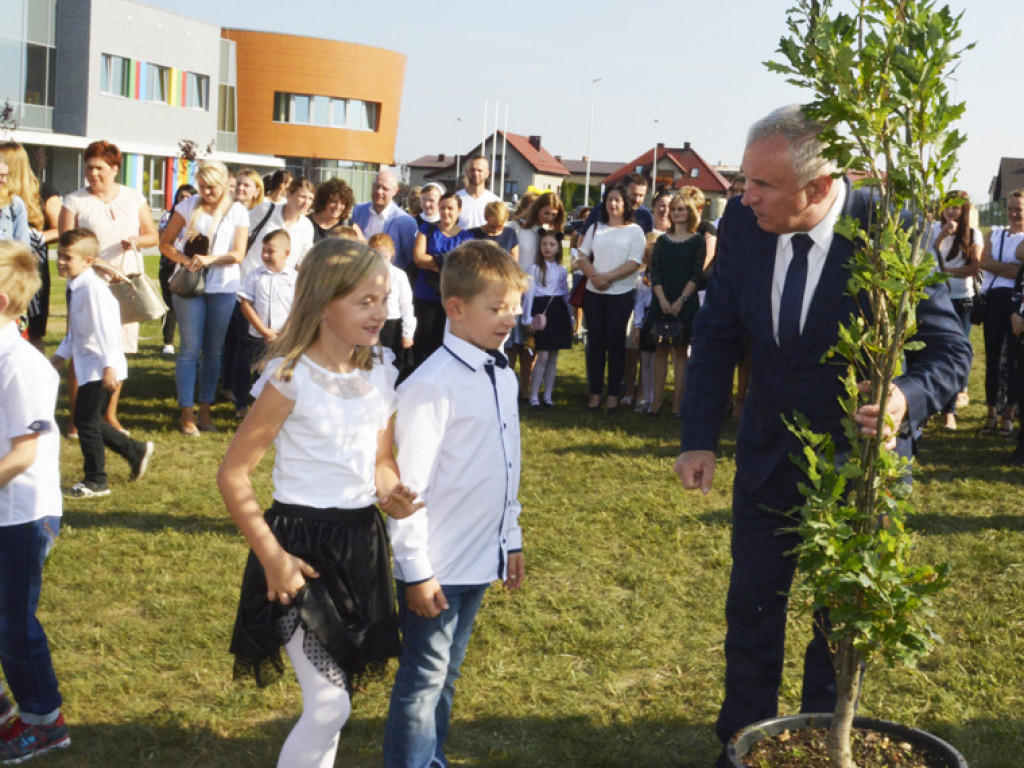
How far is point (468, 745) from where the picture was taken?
4.05 m

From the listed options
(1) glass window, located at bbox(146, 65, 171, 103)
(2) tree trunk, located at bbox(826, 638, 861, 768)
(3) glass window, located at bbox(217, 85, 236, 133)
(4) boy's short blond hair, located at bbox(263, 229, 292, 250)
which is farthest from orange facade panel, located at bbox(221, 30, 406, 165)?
(2) tree trunk, located at bbox(826, 638, 861, 768)

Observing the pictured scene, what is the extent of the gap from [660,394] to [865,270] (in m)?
8.05

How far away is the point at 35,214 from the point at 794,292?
663cm

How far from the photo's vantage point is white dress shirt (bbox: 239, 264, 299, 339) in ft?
29.0

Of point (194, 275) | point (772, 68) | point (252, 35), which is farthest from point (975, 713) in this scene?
point (252, 35)

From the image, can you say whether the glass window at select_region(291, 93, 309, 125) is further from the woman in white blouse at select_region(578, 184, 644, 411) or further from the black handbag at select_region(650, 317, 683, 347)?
the black handbag at select_region(650, 317, 683, 347)

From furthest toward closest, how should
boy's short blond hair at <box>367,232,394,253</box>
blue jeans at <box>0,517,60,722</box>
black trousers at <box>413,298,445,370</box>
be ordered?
black trousers at <box>413,298,445,370</box> → boy's short blond hair at <box>367,232,394,253</box> → blue jeans at <box>0,517,60,722</box>

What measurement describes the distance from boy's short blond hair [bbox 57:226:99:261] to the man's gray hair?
536 centimetres

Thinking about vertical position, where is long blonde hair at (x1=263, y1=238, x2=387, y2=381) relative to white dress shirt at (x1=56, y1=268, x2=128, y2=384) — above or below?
above

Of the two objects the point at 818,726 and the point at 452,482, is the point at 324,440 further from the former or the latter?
the point at 818,726

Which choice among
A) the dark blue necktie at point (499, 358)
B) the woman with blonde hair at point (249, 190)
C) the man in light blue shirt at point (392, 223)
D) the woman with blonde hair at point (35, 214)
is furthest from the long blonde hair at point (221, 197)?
the dark blue necktie at point (499, 358)

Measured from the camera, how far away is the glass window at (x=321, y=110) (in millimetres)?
58031

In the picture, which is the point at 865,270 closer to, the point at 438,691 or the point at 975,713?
the point at 438,691

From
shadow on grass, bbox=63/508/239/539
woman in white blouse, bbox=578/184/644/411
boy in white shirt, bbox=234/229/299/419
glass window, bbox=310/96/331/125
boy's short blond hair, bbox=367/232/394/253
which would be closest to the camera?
shadow on grass, bbox=63/508/239/539
